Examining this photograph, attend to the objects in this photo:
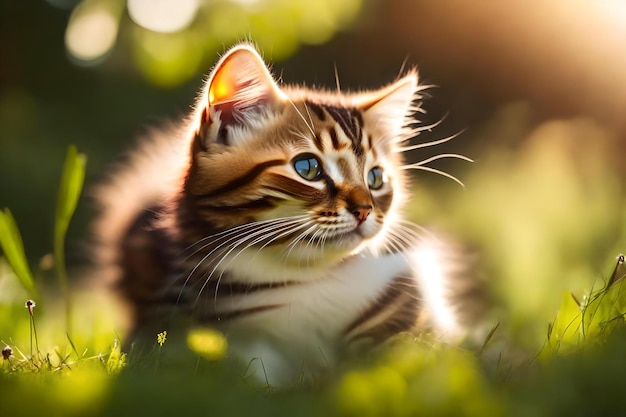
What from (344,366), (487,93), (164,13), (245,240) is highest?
(164,13)

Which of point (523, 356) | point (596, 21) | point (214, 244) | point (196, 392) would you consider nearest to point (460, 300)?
point (523, 356)

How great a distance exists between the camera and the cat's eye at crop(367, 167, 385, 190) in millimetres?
1011

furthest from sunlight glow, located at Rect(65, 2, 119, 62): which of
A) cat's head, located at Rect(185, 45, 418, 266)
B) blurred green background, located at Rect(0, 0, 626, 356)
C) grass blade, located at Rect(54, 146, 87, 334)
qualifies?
cat's head, located at Rect(185, 45, 418, 266)

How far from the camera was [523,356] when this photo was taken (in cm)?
90

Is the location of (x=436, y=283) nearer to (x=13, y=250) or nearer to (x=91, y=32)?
(x=13, y=250)

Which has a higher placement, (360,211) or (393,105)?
(393,105)

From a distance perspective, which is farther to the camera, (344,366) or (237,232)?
(237,232)

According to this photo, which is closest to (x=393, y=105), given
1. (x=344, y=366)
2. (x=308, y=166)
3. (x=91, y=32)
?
(x=308, y=166)

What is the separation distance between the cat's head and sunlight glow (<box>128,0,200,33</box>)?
1.37ft

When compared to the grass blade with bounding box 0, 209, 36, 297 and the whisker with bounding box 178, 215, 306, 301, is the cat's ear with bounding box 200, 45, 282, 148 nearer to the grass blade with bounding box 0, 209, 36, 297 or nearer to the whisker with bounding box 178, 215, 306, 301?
the whisker with bounding box 178, 215, 306, 301

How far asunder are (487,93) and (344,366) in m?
0.67

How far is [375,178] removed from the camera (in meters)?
1.02

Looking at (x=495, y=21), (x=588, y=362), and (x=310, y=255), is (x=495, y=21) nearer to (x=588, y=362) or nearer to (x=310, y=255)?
(x=310, y=255)

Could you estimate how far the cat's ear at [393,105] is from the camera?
1.06 metres
